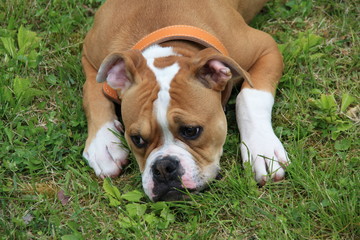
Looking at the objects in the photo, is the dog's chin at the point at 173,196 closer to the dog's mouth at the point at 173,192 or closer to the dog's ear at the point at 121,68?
the dog's mouth at the point at 173,192

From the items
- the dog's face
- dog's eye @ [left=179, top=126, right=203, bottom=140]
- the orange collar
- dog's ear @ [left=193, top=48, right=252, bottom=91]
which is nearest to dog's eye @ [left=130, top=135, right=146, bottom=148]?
the dog's face

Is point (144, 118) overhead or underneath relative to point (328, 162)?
overhead

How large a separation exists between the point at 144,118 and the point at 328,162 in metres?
1.45

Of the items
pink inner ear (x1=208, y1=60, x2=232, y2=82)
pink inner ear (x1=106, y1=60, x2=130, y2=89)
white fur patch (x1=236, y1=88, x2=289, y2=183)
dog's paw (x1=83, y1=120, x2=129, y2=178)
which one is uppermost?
pink inner ear (x1=208, y1=60, x2=232, y2=82)

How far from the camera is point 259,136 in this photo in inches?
176

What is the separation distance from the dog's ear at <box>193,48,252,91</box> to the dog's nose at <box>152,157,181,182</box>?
0.67 meters

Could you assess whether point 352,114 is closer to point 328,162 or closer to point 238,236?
point 328,162

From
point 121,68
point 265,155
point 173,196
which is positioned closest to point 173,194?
point 173,196

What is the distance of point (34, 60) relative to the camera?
18.7ft

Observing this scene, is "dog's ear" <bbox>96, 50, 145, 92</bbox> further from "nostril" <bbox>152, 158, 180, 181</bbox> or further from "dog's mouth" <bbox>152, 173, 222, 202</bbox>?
"dog's mouth" <bbox>152, 173, 222, 202</bbox>

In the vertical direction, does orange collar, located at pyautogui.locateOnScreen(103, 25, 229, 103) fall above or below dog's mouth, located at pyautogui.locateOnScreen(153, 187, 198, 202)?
above

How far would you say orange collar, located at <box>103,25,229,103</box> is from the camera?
4.55 metres

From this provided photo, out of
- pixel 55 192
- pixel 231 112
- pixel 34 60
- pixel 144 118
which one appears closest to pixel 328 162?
pixel 231 112

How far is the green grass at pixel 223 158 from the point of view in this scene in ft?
13.3
